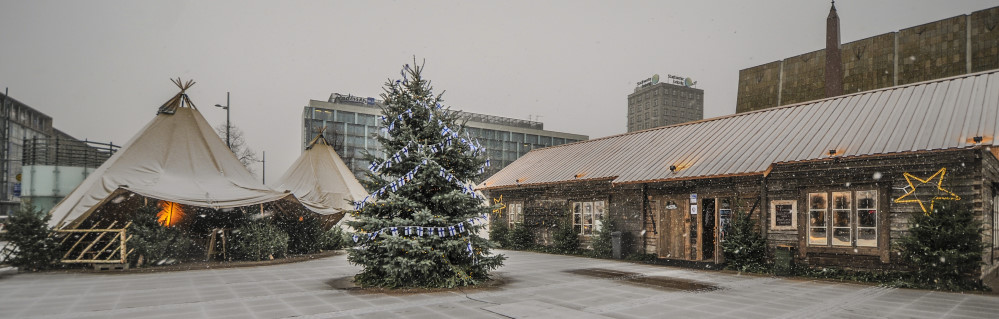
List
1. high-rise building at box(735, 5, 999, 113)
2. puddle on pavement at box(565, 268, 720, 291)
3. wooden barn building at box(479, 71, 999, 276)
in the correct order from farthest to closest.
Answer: high-rise building at box(735, 5, 999, 113) → wooden barn building at box(479, 71, 999, 276) → puddle on pavement at box(565, 268, 720, 291)

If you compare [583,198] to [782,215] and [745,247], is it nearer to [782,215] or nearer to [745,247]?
[745,247]

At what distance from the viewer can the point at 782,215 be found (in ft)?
43.5

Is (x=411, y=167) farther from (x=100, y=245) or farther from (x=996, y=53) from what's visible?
(x=996, y=53)

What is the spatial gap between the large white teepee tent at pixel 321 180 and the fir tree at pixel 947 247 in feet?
59.6

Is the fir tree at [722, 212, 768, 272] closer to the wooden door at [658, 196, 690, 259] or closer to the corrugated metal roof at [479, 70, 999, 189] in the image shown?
the corrugated metal roof at [479, 70, 999, 189]

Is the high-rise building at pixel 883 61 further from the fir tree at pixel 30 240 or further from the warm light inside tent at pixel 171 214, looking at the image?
the fir tree at pixel 30 240

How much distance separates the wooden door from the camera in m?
15.7

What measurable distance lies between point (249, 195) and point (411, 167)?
7.97m

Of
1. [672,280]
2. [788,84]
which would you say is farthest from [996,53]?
[672,280]

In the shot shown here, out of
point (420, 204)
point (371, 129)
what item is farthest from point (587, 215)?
point (371, 129)

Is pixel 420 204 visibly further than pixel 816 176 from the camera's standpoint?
No

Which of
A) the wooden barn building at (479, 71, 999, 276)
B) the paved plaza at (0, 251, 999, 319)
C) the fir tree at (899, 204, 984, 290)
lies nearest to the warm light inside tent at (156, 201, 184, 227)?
the paved plaza at (0, 251, 999, 319)

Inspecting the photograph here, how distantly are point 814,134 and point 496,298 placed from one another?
965 centimetres

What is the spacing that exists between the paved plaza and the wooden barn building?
65.4 inches
